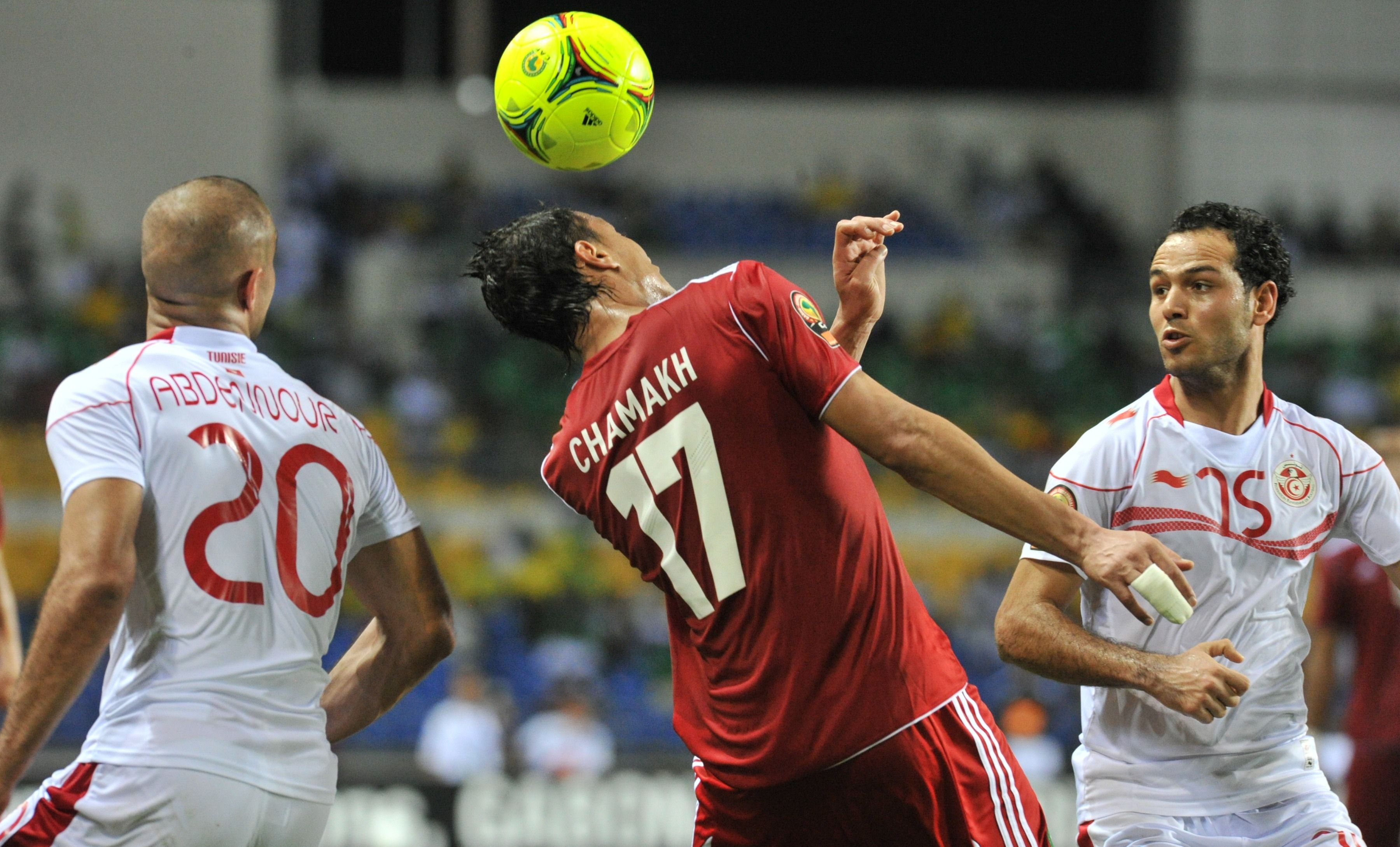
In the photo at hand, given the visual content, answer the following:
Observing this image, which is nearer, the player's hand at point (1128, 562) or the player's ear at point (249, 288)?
the player's hand at point (1128, 562)

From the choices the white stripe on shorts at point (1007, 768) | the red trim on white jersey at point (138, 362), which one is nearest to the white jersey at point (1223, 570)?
the white stripe on shorts at point (1007, 768)

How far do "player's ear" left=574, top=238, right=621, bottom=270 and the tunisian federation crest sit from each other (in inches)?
76.1

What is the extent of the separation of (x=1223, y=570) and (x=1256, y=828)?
692 millimetres

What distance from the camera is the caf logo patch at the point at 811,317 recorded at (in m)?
3.19

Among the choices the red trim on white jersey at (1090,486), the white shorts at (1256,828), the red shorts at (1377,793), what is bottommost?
the red shorts at (1377,793)

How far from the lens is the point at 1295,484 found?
387 centimetres

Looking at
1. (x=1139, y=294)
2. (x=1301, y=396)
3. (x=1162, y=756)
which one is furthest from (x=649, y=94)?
(x=1139, y=294)

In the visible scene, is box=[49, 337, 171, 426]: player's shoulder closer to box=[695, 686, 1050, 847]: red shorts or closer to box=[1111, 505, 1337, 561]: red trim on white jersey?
box=[695, 686, 1050, 847]: red shorts

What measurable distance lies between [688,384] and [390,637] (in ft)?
3.80

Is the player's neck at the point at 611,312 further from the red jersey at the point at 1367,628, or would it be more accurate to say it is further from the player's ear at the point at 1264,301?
the red jersey at the point at 1367,628

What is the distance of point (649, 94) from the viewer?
4.63 meters

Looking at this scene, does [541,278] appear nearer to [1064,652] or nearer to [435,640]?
[435,640]

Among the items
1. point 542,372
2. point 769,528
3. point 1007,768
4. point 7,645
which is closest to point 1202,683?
point 1007,768

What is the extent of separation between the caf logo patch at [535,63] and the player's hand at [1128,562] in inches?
93.3
